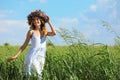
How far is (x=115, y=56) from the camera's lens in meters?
7.50

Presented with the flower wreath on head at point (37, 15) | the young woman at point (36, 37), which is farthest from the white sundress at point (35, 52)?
the flower wreath on head at point (37, 15)

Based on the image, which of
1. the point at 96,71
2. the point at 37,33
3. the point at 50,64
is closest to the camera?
the point at 96,71

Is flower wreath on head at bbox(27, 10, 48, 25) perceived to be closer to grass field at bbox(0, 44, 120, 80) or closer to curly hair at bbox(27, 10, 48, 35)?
curly hair at bbox(27, 10, 48, 35)

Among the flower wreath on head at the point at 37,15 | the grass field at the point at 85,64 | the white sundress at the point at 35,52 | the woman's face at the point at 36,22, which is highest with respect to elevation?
the flower wreath on head at the point at 37,15

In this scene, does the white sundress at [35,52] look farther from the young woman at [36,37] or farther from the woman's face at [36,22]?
the woman's face at [36,22]

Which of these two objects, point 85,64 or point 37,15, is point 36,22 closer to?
point 37,15

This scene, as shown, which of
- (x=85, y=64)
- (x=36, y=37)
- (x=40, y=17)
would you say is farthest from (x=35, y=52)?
(x=85, y=64)

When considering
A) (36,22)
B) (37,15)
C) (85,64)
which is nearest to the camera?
(85,64)

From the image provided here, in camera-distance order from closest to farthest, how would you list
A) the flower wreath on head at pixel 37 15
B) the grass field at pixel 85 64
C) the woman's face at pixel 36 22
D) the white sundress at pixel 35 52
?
1. the grass field at pixel 85 64
2. the white sundress at pixel 35 52
3. the woman's face at pixel 36 22
4. the flower wreath on head at pixel 37 15

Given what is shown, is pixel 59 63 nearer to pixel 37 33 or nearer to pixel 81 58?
pixel 81 58

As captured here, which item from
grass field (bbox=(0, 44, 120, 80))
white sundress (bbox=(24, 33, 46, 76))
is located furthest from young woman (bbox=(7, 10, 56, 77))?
grass field (bbox=(0, 44, 120, 80))

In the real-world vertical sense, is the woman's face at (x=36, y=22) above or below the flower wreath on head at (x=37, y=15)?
below

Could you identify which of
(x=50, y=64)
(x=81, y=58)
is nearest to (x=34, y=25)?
(x=50, y=64)

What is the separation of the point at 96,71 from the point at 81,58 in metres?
0.34
